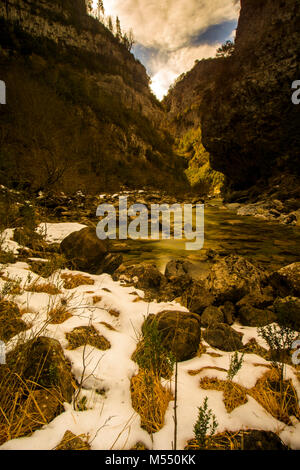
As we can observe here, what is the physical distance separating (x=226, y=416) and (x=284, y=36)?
63.3ft

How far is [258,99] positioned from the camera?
49.3 feet

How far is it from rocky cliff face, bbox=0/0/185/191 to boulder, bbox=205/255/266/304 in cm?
684

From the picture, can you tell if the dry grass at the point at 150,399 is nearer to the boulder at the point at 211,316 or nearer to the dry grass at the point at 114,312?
the dry grass at the point at 114,312

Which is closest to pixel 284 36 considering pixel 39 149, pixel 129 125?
pixel 39 149

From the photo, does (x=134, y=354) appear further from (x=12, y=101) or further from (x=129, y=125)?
(x=129, y=125)

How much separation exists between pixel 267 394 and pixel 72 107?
36054mm

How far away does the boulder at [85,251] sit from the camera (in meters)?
4.53

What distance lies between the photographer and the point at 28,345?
151cm

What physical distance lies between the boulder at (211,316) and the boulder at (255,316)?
30 centimetres

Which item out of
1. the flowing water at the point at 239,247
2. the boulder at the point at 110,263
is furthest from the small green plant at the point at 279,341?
the boulder at the point at 110,263

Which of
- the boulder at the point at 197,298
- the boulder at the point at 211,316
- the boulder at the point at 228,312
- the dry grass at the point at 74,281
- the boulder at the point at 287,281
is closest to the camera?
the boulder at the point at 211,316

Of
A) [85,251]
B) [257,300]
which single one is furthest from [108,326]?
[85,251]

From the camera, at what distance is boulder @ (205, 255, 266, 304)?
3.45 meters
